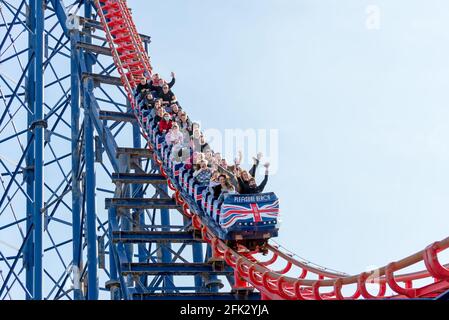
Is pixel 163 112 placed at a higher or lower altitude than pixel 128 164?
higher

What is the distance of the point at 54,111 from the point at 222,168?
3225 mm

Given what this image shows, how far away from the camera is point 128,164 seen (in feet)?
30.0

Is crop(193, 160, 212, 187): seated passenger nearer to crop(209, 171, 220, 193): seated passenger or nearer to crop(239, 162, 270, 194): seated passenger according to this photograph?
crop(209, 171, 220, 193): seated passenger

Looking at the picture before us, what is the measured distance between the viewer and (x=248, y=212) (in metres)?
6.98

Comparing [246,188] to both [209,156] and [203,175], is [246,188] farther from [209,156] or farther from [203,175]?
[209,156]

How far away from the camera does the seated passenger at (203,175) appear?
789cm

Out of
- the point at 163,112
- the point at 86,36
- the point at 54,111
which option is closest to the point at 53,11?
the point at 86,36

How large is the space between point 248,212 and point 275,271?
53 cm

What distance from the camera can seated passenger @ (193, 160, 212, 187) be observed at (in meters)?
7.89

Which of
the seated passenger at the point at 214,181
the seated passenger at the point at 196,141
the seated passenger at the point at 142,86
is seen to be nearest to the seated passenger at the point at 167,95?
the seated passenger at the point at 142,86

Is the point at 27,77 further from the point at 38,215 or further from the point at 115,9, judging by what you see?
the point at 38,215

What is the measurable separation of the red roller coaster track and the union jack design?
0.97ft

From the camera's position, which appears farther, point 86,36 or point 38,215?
point 86,36
